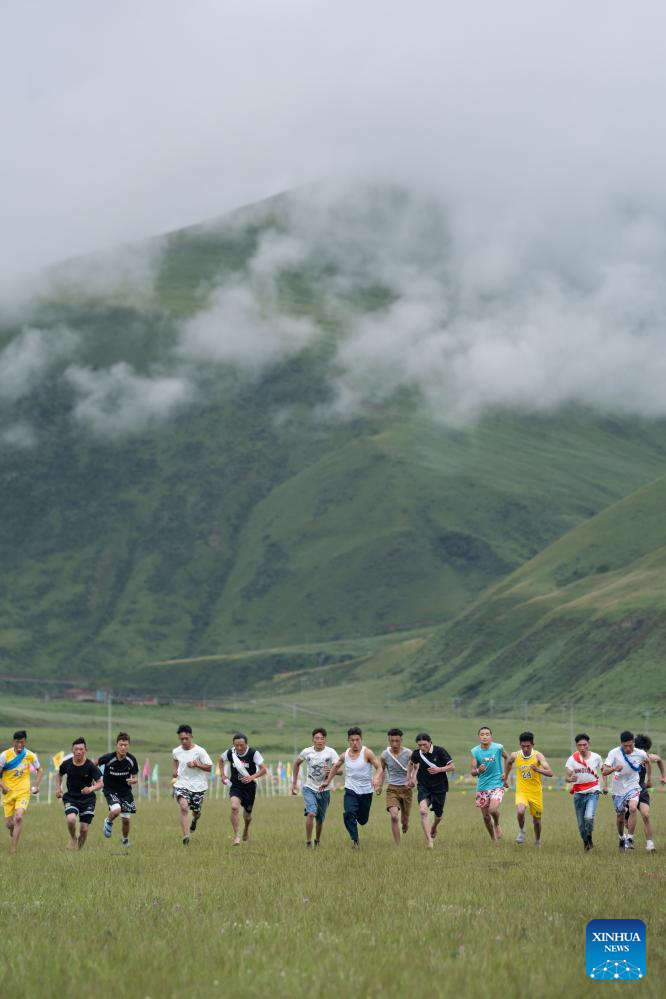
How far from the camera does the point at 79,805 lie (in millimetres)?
25906

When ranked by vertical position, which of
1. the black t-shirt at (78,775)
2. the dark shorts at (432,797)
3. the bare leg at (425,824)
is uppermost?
the black t-shirt at (78,775)

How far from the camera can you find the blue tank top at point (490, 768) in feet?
91.4

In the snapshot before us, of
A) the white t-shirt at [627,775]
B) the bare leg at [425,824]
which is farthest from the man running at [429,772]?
the white t-shirt at [627,775]

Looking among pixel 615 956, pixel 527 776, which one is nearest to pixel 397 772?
pixel 527 776

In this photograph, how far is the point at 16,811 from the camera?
2602 centimetres

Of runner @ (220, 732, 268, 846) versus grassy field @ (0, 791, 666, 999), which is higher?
runner @ (220, 732, 268, 846)

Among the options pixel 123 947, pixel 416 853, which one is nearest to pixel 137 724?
pixel 416 853

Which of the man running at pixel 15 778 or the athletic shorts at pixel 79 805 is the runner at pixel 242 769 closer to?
the athletic shorts at pixel 79 805

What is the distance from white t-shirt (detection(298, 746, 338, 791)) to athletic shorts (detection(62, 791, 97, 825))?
4.11 m

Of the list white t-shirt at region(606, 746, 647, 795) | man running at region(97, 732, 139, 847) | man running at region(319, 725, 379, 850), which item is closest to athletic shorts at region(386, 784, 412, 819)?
man running at region(319, 725, 379, 850)

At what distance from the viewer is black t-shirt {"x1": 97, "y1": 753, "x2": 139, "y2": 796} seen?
26.7 m

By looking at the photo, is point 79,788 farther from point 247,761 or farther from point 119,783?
point 247,761

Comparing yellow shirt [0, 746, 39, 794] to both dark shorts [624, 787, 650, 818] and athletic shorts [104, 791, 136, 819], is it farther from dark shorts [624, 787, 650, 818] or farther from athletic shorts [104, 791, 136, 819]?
dark shorts [624, 787, 650, 818]

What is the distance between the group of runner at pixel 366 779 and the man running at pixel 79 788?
0.02 metres
